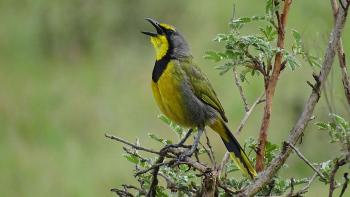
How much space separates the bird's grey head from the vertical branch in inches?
38.4

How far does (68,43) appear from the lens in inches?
334

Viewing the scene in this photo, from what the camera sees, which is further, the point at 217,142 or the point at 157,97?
the point at 217,142

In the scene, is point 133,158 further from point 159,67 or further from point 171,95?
point 159,67

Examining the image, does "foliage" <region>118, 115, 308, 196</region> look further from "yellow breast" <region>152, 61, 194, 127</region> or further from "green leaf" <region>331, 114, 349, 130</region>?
"yellow breast" <region>152, 61, 194, 127</region>

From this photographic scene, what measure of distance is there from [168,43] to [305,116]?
1.55 metres

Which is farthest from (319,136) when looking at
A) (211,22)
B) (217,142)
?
(211,22)

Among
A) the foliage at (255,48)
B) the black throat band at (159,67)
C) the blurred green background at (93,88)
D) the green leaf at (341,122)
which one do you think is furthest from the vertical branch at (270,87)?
the blurred green background at (93,88)

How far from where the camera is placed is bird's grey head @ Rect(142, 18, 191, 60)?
147 inches

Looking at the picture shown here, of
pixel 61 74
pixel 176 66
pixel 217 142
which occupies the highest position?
pixel 61 74

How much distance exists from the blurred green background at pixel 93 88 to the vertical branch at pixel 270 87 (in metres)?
3.38

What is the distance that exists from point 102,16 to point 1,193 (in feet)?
8.97

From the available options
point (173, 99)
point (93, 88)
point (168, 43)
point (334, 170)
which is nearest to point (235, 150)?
point (173, 99)

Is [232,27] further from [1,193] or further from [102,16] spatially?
[102,16]

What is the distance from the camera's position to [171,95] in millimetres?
3523
